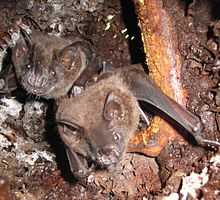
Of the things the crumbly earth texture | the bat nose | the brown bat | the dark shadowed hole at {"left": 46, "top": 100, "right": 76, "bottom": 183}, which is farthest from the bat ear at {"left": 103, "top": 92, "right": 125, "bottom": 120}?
the dark shadowed hole at {"left": 46, "top": 100, "right": 76, "bottom": 183}

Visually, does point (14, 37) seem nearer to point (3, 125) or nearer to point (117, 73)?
point (3, 125)

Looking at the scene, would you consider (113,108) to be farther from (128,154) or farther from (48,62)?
(48,62)

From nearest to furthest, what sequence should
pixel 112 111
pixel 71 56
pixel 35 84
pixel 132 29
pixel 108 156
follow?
pixel 108 156 < pixel 112 111 < pixel 35 84 < pixel 71 56 < pixel 132 29

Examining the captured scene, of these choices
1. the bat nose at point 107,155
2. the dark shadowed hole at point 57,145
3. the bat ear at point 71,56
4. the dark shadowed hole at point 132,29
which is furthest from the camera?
the dark shadowed hole at point 57,145

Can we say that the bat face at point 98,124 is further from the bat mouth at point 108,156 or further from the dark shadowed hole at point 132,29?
the dark shadowed hole at point 132,29

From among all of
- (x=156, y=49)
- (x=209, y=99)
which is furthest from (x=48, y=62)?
(x=209, y=99)

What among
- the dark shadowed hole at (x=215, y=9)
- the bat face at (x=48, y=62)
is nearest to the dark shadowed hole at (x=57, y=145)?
the bat face at (x=48, y=62)

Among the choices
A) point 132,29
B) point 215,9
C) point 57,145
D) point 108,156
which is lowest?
point 57,145

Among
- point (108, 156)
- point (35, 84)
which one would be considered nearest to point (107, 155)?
point (108, 156)
